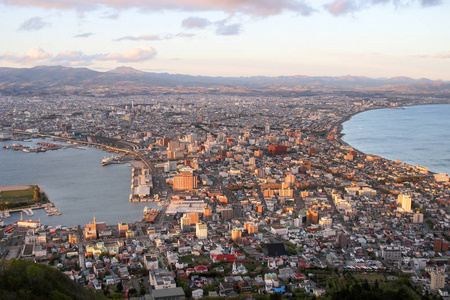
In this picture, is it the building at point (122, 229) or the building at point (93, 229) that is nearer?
the building at point (93, 229)

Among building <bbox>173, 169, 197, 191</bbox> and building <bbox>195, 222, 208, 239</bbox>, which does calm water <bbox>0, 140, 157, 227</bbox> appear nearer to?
building <bbox>173, 169, 197, 191</bbox>

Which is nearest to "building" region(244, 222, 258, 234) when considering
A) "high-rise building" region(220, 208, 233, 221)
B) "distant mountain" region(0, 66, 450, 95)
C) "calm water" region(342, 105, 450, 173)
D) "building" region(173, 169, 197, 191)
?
"high-rise building" region(220, 208, 233, 221)

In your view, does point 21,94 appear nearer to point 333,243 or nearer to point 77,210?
point 77,210

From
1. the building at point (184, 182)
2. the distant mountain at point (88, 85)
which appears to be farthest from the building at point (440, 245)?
the distant mountain at point (88, 85)

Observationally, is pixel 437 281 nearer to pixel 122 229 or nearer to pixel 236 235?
pixel 236 235

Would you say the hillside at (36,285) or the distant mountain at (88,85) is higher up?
the distant mountain at (88,85)

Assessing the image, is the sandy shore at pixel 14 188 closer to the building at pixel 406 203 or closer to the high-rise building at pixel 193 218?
the high-rise building at pixel 193 218

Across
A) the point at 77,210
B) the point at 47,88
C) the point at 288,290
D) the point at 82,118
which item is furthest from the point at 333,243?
the point at 47,88
